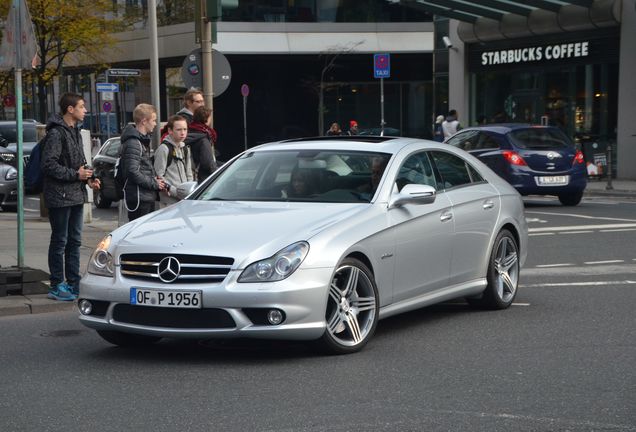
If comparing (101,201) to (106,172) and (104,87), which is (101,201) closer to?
(106,172)

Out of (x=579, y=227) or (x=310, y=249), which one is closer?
(x=310, y=249)

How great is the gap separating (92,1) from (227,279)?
40.0 m

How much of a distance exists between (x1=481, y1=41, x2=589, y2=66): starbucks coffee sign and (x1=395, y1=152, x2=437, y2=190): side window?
24387 millimetres

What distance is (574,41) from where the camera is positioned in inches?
1289

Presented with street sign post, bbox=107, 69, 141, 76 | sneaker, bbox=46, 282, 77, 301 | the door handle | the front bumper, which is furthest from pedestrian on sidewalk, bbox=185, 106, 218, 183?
street sign post, bbox=107, 69, 141, 76

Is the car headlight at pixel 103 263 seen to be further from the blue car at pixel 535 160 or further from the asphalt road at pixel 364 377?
the blue car at pixel 535 160

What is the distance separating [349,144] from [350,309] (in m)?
1.66

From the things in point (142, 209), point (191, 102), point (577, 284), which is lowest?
point (577, 284)

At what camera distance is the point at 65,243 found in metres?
9.98

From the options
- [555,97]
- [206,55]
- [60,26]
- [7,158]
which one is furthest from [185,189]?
[60,26]

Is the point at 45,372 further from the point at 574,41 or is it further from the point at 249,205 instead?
the point at 574,41

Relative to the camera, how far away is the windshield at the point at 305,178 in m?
8.26

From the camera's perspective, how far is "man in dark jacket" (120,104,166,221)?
34.2 feet

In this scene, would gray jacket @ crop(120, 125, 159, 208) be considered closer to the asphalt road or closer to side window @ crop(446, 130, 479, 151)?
the asphalt road
